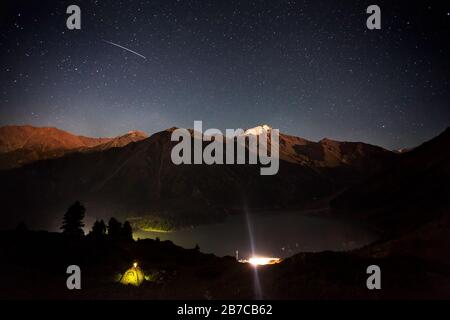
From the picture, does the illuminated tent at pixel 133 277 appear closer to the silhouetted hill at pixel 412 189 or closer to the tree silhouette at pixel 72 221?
the tree silhouette at pixel 72 221

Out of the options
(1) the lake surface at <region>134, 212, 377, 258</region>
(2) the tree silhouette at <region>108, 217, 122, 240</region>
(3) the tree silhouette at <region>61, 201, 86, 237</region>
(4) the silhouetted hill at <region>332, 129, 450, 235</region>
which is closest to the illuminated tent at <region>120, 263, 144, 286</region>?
(3) the tree silhouette at <region>61, 201, 86, 237</region>

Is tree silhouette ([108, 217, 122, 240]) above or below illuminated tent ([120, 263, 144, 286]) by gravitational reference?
above

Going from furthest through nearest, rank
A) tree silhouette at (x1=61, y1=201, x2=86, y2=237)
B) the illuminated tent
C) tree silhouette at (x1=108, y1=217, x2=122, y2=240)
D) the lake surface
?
the lake surface
tree silhouette at (x1=108, y1=217, x2=122, y2=240)
tree silhouette at (x1=61, y1=201, x2=86, y2=237)
the illuminated tent

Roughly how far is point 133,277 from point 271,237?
104205mm

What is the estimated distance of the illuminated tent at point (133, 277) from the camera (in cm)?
3403

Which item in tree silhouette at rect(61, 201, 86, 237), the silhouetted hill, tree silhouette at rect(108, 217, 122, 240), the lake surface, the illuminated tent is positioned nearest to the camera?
the illuminated tent

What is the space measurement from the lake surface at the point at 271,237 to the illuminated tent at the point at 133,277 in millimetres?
65948

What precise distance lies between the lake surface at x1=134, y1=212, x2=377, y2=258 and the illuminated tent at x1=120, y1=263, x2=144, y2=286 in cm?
6595

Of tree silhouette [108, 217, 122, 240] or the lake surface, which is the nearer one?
tree silhouette [108, 217, 122, 240]

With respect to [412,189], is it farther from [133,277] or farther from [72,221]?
[133,277]

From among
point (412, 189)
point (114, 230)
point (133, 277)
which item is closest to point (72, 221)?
point (114, 230)

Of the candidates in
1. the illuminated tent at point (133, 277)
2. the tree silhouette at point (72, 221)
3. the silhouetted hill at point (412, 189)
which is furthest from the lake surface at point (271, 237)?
the illuminated tent at point (133, 277)

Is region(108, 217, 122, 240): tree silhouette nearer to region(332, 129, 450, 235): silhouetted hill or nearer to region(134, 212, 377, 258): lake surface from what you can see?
region(134, 212, 377, 258): lake surface

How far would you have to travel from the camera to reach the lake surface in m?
109
